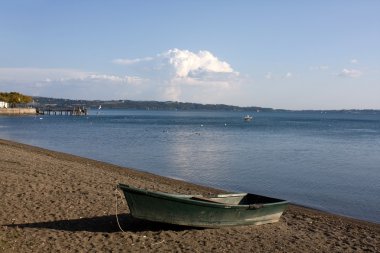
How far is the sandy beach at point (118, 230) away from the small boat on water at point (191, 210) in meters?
0.25

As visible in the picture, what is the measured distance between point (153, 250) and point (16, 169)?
1203 cm

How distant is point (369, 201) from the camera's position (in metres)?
20.4

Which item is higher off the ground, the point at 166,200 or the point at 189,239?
the point at 166,200

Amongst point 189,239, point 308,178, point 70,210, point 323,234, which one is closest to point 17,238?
point 70,210

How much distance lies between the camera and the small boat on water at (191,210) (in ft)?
37.3

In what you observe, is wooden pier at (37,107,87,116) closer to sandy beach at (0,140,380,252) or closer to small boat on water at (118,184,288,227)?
sandy beach at (0,140,380,252)

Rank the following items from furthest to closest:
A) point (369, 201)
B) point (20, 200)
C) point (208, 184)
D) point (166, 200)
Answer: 1. point (208, 184)
2. point (369, 201)
3. point (20, 200)
4. point (166, 200)

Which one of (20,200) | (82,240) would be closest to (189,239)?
(82,240)

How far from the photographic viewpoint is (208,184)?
23500mm

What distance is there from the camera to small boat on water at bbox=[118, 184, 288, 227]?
11.4 m

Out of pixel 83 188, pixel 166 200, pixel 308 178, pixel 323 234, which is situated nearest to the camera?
pixel 166 200

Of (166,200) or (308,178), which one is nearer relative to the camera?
(166,200)

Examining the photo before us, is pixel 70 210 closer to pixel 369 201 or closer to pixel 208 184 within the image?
pixel 208 184

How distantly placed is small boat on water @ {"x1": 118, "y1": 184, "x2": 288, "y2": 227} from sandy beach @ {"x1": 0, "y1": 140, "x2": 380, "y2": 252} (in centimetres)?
25
